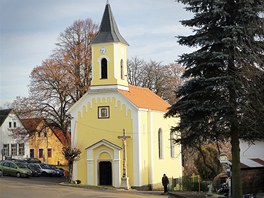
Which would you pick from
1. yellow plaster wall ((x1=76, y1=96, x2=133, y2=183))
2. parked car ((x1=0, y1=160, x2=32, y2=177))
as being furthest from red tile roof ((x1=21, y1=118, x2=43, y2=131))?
yellow plaster wall ((x1=76, y1=96, x2=133, y2=183))

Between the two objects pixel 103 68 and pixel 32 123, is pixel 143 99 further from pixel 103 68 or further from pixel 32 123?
pixel 32 123

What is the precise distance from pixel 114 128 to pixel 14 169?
10.5 metres

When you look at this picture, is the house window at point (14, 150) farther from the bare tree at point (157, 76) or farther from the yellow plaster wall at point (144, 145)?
the yellow plaster wall at point (144, 145)

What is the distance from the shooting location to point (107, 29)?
41969mm

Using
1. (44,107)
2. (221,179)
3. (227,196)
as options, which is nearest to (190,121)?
(227,196)

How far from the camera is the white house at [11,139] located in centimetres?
4875

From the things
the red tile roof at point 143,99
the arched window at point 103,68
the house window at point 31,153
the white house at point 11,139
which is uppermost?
the arched window at point 103,68

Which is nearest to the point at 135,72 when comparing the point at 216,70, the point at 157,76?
the point at 157,76

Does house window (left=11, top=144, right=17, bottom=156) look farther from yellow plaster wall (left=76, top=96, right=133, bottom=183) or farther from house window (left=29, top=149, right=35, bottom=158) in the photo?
yellow plaster wall (left=76, top=96, right=133, bottom=183)

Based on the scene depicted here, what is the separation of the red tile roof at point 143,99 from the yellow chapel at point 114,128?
0.45 ft

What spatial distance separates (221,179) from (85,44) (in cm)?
2400

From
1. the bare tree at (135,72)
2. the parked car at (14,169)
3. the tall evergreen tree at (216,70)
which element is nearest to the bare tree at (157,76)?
the bare tree at (135,72)

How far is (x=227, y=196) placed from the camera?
2350 cm

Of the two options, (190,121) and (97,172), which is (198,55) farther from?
(97,172)
